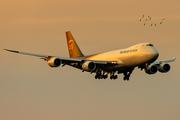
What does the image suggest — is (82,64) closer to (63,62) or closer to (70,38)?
(63,62)

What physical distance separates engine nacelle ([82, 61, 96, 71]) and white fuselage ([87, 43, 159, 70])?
15.4 feet

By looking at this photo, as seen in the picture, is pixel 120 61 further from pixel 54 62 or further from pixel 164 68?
pixel 54 62

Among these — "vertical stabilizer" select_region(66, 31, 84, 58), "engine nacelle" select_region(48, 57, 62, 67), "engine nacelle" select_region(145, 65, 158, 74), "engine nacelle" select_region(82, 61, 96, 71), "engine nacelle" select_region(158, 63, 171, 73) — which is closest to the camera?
"engine nacelle" select_region(48, 57, 62, 67)

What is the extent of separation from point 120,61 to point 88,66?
22.5ft

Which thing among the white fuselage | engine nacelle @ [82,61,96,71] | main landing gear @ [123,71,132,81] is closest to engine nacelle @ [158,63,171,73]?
main landing gear @ [123,71,132,81]

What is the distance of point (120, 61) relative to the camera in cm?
9262

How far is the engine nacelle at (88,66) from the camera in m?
91.8

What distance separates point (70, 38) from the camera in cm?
11400

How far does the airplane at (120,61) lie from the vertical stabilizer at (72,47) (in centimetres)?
529

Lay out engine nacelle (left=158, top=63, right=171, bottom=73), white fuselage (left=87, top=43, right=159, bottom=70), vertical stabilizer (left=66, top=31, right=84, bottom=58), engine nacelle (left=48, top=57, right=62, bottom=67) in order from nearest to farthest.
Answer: white fuselage (left=87, top=43, right=159, bottom=70), engine nacelle (left=48, top=57, right=62, bottom=67), engine nacelle (left=158, top=63, right=171, bottom=73), vertical stabilizer (left=66, top=31, right=84, bottom=58)

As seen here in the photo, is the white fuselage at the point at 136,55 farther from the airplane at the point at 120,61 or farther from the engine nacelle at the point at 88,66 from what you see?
the engine nacelle at the point at 88,66

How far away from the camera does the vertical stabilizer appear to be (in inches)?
4350

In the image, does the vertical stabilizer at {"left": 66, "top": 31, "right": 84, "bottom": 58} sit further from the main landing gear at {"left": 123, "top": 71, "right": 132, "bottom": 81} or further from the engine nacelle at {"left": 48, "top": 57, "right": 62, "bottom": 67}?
the engine nacelle at {"left": 48, "top": 57, "right": 62, "bottom": 67}

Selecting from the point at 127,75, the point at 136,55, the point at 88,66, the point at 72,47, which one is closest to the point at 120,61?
the point at 136,55
